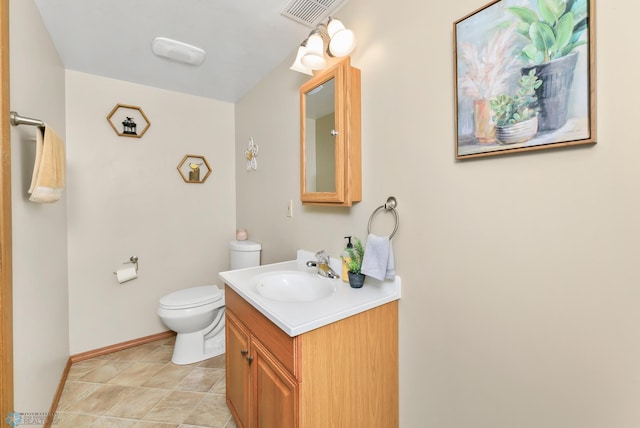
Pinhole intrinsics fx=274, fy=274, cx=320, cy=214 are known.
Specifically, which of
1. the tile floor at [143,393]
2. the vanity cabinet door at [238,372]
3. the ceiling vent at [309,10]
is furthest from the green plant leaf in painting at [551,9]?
the tile floor at [143,393]

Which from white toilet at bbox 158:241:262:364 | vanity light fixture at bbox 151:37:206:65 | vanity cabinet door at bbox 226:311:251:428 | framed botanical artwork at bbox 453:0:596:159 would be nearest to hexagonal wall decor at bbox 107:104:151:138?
vanity light fixture at bbox 151:37:206:65

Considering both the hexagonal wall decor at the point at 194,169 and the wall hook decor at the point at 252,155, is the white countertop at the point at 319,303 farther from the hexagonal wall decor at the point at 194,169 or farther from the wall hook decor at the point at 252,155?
the hexagonal wall decor at the point at 194,169

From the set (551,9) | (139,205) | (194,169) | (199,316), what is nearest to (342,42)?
(551,9)

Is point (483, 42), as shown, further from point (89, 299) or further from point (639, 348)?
point (89, 299)

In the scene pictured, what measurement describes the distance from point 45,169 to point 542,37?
1855 millimetres

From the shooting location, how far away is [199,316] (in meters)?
2.05

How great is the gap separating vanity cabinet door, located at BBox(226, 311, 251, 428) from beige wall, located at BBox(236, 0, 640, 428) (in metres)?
0.71

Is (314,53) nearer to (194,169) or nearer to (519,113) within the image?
(519,113)

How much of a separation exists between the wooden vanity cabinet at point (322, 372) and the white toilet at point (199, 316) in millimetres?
852

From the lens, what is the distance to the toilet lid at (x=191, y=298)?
200 cm

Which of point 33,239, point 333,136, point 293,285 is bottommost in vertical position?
point 293,285

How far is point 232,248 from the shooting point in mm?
2422

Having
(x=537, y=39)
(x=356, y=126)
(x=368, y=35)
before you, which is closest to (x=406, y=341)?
(x=356, y=126)

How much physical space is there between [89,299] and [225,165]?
159cm
